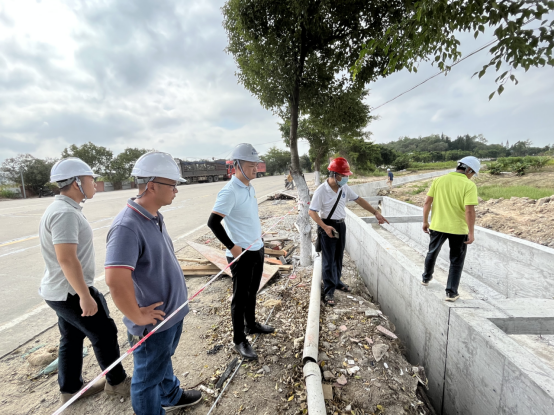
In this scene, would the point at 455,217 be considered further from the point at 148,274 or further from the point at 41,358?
the point at 41,358

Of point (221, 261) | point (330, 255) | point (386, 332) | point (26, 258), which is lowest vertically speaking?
point (386, 332)

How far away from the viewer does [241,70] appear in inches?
208

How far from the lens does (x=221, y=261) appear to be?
5.17 meters

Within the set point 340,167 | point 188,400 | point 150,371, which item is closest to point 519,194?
point 340,167

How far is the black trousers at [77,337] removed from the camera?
2.04 metres

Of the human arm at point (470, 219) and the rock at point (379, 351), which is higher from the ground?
the human arm at point (470, 219)

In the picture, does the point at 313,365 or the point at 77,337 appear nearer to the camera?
the point at 77,337

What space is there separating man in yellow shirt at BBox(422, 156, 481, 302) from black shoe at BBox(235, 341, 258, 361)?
2.19 metres

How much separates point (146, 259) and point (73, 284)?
0.77 meters

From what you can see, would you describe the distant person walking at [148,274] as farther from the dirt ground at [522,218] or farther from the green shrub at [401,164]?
the green shrub at [401,164]

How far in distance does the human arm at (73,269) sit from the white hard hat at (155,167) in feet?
2.72

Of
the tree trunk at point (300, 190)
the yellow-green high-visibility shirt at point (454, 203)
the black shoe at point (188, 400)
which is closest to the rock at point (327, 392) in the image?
the black shoe at point (188, 400)

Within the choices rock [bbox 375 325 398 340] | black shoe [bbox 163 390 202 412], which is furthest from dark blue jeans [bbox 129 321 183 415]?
rock [bbox 375 325 398 340]

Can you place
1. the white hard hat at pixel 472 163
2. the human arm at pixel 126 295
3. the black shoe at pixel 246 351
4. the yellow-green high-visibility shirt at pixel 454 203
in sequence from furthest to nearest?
the white hard hat at pixel 472 163, the yellow-green high-visibility shirt at pixel 454 203, the black shoe at pixel 246 351, the human arm at pixel 126 295
